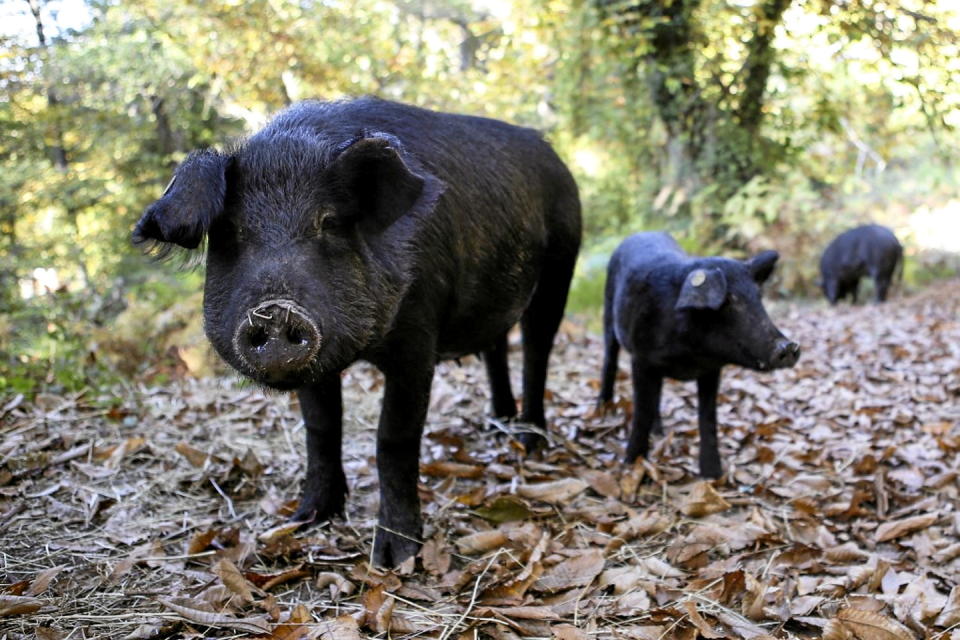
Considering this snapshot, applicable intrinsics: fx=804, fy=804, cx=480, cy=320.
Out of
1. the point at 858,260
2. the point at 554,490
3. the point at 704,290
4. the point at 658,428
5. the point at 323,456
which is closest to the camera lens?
the point at 323,456

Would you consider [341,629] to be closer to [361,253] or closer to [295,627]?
[295,627]

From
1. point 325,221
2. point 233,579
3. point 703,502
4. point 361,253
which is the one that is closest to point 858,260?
point 703,502

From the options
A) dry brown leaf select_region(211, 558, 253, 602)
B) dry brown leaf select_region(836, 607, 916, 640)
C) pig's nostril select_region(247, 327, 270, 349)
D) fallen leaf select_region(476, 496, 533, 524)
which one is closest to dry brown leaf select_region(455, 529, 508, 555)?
fallen leaf select_region(476, 496, 533, 524)

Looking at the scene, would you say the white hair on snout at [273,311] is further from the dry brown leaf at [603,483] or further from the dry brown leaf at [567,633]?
the dry brown leaf at [603,483]

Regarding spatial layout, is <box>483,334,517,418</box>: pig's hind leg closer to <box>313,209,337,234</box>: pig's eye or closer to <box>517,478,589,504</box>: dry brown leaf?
<box>517,478,589,504</box>: dry brown leaf

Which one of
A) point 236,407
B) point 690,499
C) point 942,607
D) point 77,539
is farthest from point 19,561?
point 942,607

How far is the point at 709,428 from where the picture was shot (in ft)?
14.8

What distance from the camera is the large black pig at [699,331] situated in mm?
4305

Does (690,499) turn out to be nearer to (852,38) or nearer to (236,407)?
(236,407)

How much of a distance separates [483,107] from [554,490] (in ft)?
25.3

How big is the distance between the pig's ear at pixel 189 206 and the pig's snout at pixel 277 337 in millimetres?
385

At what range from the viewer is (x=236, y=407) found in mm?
5480

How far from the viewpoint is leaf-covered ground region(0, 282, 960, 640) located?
→ 2.77m

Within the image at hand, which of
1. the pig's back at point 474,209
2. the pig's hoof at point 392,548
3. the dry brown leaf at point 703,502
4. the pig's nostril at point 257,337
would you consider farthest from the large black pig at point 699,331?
the pig's nostril at point 257,337
